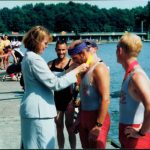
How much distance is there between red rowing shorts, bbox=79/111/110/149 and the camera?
15.6 ft

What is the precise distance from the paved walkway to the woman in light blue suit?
2.33 m

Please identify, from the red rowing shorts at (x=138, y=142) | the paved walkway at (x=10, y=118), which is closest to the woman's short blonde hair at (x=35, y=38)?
the red rowing shorts at (x=138, y=142)

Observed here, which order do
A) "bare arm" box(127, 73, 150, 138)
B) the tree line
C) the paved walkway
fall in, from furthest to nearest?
the tree line
the paved walkway
"bare arm" box(127, 73, 150, 138)

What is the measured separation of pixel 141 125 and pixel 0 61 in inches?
727

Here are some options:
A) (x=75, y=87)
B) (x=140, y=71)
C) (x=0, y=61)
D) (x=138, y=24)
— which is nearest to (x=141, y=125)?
(x=140, y=71)

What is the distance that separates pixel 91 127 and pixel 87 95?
0.31 meters

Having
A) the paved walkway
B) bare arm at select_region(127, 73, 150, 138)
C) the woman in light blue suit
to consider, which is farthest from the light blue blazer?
the paved walkway

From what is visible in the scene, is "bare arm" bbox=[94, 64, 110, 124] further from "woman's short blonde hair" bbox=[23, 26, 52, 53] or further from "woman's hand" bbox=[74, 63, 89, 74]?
"woman's short blonde hair" bbox=[23, 26, 52, 53]

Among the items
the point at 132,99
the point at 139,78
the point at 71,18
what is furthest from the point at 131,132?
the point at 71,18

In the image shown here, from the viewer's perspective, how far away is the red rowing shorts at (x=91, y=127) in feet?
15.6

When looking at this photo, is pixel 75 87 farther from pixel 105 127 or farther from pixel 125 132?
pixel 125 132

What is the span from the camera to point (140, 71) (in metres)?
4.22

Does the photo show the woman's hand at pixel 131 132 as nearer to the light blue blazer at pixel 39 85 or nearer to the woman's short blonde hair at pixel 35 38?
the light blue blazer at pixel 39 85

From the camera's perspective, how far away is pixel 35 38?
4598mm
